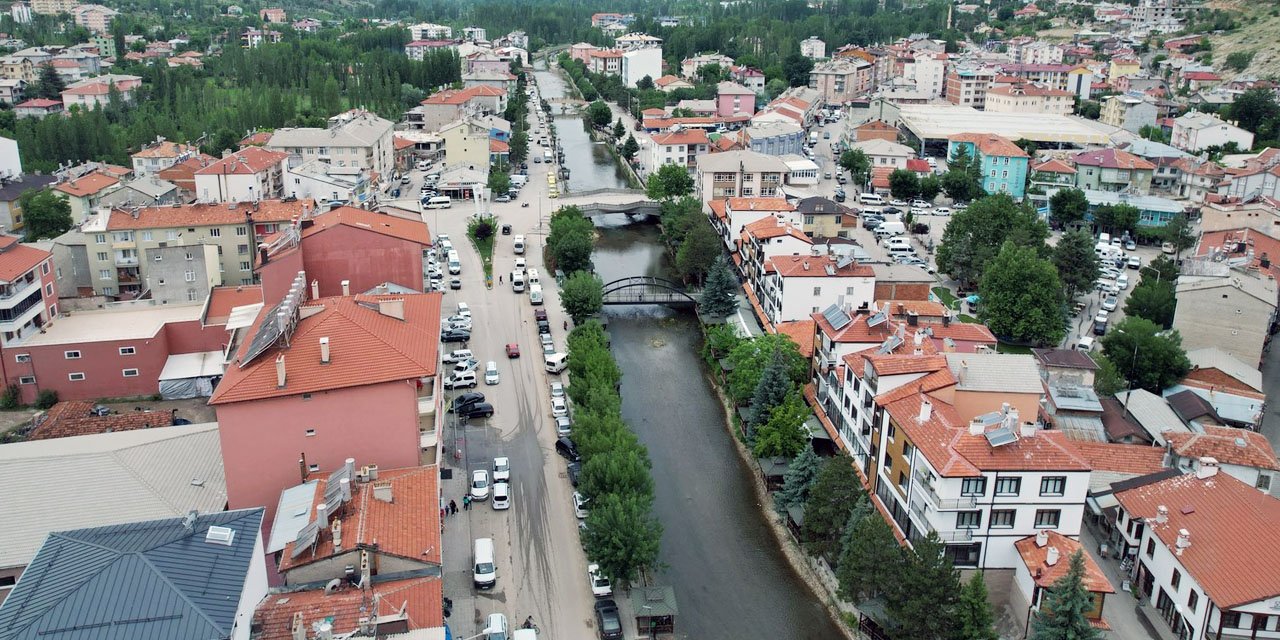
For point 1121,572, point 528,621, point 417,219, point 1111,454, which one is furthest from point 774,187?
point 528,621

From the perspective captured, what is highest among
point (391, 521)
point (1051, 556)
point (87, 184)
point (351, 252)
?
point (351, 252)

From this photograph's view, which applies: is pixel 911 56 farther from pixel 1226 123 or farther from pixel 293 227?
pixel 293 227

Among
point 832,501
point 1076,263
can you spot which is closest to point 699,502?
point 832,501

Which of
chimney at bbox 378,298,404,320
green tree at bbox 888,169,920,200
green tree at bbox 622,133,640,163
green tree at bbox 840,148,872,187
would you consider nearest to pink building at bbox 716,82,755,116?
green tree at bbox 622,133,640,163

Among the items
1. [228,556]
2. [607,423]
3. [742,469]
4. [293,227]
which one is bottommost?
[742,469]

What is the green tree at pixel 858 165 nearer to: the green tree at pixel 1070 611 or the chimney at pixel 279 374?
the green tree at pixel 1070 611

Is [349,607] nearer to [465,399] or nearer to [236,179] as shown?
[465,399]

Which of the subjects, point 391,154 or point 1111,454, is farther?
point 391,154
